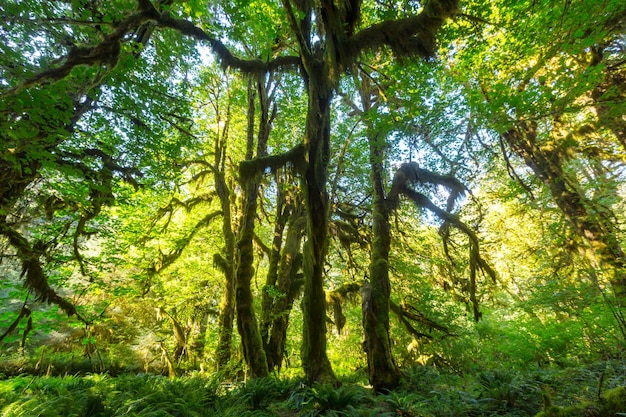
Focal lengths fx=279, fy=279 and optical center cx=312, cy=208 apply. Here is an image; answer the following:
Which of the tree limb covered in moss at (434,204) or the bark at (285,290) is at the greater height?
the tree limb covered in moss at (434,204)

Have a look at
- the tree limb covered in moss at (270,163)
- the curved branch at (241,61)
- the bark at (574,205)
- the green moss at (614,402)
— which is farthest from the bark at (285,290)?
the bark at (574,205)

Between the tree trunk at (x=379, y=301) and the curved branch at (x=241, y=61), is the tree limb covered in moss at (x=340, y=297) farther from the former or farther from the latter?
the curved branch at (x=241, y=61)

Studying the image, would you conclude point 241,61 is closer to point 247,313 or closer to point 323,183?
point 323,183

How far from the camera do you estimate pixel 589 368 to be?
512cm

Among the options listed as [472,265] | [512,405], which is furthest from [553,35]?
[512,405]

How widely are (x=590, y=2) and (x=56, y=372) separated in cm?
1919

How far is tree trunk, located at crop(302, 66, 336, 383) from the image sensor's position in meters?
5.71

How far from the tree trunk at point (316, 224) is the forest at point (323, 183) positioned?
0.04 metres

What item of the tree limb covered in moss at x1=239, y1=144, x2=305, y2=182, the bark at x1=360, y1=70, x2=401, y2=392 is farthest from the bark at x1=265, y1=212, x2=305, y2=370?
the tree limb covered in moss at x1=239, y1=144, x2=305, y2=182

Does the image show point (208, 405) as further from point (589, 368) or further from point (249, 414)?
point (589, 368)

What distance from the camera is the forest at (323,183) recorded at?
4.11 metres

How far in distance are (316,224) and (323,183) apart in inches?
35.4

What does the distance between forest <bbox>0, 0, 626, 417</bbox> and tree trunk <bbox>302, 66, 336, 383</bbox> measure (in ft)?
0.14

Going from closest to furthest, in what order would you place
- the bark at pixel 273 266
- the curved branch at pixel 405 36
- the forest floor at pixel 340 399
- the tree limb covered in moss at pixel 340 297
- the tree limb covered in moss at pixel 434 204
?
1. the forest floor at pixel 340 399
2. the curved branch at pixel 405 36
3. the tree limb covered in moss at pixel 434 204
4. the bark at pixel 273 266
5. the tree limb covered in moss at pixel 340 297
